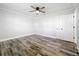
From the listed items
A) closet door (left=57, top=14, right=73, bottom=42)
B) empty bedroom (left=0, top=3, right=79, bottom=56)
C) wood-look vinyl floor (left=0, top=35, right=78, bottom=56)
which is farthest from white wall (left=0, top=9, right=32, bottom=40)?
closet door (left=57, top=14, right=73, bottom=42)

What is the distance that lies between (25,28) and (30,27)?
4.3 inches

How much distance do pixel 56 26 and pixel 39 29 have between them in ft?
1.20

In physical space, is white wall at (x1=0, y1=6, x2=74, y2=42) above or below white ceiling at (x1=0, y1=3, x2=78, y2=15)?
below

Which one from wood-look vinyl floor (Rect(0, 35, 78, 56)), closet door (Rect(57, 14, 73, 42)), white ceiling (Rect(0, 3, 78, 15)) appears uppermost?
Answer: white ceiling (Rect(0, 3, 78, 15))

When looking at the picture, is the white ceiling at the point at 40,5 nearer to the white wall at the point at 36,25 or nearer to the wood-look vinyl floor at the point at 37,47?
the white wall at the point at 36,25

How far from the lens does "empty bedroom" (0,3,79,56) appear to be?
5.08ft

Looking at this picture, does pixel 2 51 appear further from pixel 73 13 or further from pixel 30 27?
pixel 73 13

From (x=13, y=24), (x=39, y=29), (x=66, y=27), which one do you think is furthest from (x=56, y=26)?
(x=13, y=24)

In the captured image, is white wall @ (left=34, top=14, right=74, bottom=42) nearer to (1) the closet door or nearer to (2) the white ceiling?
(1) the closet door

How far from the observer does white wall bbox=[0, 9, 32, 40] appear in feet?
5.11

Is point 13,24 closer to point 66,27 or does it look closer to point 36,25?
point 36,25

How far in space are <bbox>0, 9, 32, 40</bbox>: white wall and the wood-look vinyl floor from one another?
13cm

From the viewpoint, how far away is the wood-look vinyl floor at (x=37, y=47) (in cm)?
156

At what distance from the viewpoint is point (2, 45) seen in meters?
1.57
